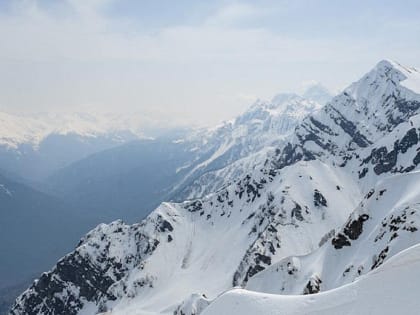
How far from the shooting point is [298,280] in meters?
120

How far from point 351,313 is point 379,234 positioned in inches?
2996

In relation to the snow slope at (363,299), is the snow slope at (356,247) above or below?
below

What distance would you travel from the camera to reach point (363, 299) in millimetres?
31891

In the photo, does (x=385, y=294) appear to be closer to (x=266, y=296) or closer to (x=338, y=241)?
(x=266, y=296)

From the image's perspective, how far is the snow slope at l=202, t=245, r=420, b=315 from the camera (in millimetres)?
30578

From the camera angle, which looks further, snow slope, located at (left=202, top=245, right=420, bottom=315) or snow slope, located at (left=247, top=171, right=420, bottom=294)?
snow slope, located at (left=247, top=171, right=420, bottom=294)

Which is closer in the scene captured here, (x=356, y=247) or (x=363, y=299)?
(x=363, y=299)

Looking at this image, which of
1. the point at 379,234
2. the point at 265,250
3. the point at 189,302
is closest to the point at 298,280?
the point at 379,234

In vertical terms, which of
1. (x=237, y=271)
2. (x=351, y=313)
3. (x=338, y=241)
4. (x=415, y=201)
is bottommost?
(x=237, y=271)

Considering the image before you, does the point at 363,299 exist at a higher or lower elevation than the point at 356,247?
higher

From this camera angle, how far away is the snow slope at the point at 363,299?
30.6 meters

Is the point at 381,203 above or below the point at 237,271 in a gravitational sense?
above

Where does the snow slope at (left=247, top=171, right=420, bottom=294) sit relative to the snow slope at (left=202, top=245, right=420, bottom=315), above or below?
below

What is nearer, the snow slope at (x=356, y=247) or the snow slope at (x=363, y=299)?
the snow slope at (x=363, y=299)
